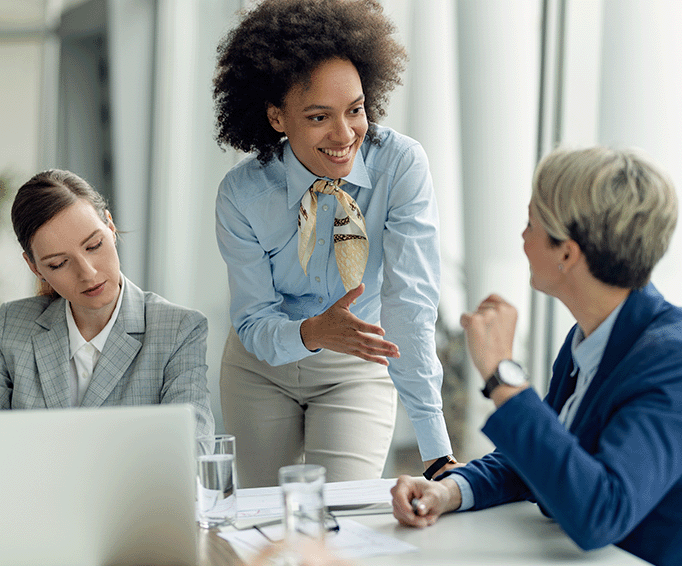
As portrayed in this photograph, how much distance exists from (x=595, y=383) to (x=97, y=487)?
77cm

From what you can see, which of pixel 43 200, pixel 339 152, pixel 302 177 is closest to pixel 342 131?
pixel 339 152

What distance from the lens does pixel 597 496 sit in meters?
1.03

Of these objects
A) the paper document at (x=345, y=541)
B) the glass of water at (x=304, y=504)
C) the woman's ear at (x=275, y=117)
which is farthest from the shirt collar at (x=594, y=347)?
the woman's ear at (x=275, y=117)

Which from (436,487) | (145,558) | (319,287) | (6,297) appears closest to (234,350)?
(319,287)

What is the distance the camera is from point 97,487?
0.98 meters

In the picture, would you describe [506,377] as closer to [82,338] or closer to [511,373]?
[511,373]

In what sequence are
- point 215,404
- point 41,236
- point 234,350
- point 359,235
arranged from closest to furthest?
point 41,236 → point 359,235 → point 234,350 → point 215,404

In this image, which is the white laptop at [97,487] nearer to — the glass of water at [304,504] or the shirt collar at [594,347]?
the glass of water at [304,504]

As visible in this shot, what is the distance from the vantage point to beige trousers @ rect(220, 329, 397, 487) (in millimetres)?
2000

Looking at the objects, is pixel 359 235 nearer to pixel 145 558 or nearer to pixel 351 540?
pixel 351 540

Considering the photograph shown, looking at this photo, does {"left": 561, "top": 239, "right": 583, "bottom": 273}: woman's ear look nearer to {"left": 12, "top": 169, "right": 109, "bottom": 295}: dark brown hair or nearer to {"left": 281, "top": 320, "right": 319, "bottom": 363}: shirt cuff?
{"left": 281, "top": 320, "right": 319, "bottom": 363}: shirt cuff

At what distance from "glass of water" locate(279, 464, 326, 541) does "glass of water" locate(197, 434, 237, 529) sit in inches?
10.7

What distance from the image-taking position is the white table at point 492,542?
1044mm

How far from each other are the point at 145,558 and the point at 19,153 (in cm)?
327
